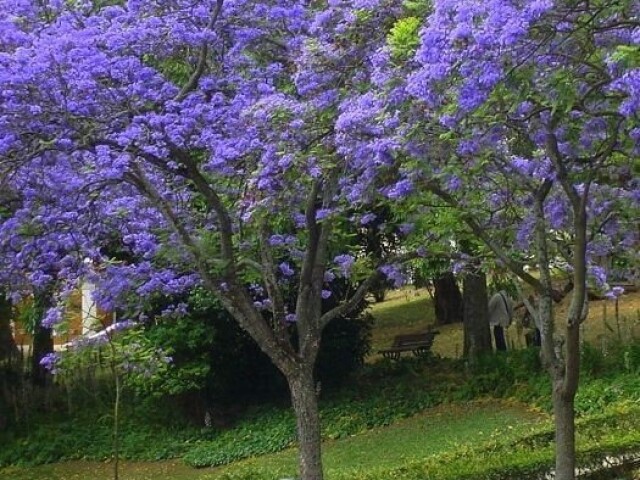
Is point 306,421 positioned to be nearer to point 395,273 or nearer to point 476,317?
point 395,273

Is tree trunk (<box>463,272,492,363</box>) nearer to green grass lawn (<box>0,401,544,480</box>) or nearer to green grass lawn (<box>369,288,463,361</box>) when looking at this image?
green grass lawn (<box>0,401,544,480</box>)

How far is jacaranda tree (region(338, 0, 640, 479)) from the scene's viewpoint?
5410mm

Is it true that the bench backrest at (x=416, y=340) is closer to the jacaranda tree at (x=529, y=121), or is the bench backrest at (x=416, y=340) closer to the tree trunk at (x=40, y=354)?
the tree trunk at (x=40, y=354)

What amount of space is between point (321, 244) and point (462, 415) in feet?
25.6

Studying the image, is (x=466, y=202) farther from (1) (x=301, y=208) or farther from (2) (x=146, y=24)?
(2) (x=146, y=24)

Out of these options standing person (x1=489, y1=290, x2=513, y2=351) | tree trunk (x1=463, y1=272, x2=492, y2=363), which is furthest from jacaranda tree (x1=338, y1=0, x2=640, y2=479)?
standing person (x1=489, y1=290, x2=513, y2=351)

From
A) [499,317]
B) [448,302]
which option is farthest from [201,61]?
[448,302]

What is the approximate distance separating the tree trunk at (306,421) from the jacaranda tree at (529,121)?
1.94 metres

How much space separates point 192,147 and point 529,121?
272 centimetres

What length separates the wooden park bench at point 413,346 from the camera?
18.7 m

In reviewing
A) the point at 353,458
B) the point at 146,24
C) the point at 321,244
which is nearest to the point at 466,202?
the point at 321,244

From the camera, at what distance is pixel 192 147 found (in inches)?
304

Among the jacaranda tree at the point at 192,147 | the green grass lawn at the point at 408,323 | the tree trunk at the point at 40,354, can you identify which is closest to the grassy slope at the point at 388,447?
the tree trunk at the point at 40,354

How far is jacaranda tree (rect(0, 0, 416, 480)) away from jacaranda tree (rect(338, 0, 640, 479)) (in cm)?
45
